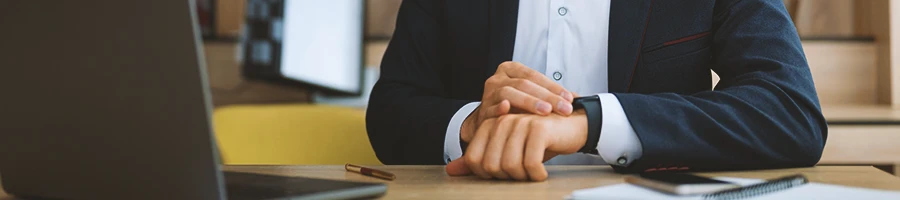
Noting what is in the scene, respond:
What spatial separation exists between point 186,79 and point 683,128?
572 millimetres

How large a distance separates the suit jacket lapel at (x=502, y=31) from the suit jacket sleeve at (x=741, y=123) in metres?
0.40

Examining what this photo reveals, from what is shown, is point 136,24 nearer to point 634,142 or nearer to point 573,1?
point 634,142

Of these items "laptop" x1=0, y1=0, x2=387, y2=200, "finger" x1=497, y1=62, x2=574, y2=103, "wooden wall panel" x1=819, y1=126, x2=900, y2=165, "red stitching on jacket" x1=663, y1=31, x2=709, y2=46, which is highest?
"laptop" x1=0, y1=0, x2=387, y2=200

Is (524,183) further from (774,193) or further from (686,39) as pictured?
(686,39)

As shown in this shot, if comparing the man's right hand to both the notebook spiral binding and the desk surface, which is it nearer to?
the desk surface

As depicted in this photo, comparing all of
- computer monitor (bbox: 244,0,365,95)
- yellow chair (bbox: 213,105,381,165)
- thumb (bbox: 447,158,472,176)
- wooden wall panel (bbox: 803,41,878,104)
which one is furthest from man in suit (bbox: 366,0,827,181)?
wooden wall panel (bbox: 803,41,878,104)

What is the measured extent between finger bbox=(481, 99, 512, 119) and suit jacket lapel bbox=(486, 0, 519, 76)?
0.38m

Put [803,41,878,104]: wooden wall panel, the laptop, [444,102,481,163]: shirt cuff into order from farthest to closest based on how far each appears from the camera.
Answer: [803,41,878,104]: wooden wall panel → [444,102,481,163]: shirt cuff → the laptop

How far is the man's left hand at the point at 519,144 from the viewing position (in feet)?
2.65

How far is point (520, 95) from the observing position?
35.2 inches

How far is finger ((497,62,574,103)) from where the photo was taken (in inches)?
35.4

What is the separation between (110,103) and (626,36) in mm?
840

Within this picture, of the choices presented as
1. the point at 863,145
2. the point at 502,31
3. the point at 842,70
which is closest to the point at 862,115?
the point at 863,145

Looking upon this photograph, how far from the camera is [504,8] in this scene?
4.36 ft
